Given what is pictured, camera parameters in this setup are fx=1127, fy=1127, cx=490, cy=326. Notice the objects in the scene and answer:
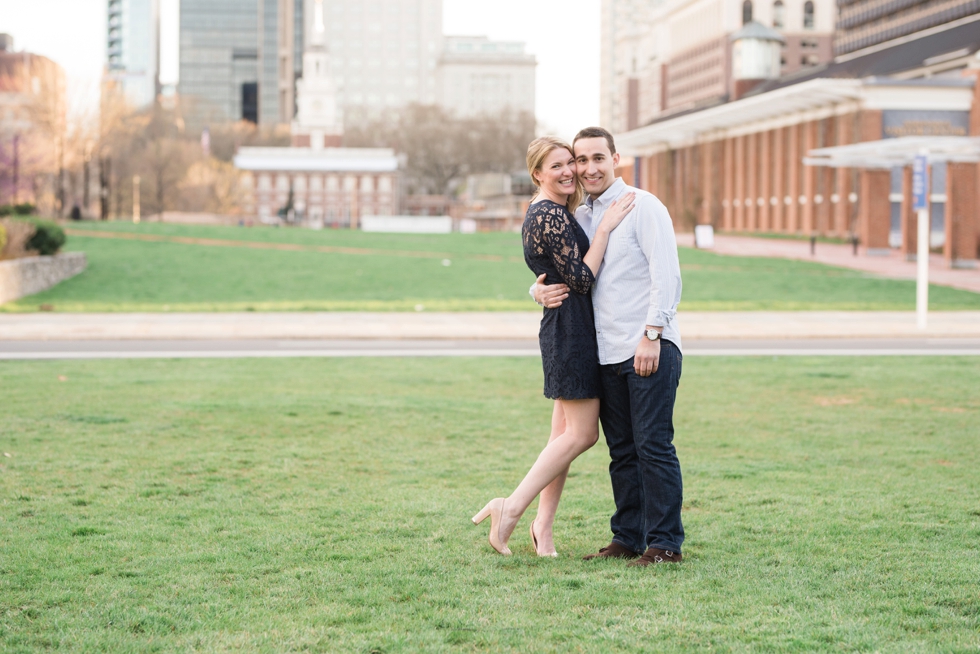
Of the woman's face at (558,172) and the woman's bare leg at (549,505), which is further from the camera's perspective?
the woman's bare leg at (549,505)

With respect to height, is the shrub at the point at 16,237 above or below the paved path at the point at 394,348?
above

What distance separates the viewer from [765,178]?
2527 inches

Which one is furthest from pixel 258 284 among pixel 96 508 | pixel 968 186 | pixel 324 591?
pixel 324 591

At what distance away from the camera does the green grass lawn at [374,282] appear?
2459cm

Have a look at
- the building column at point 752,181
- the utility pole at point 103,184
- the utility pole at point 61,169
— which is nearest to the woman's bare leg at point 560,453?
the utility pole at point 61,169

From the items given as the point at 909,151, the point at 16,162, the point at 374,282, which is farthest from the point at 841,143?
the point at 16,162

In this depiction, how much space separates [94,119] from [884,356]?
55056 millimetres

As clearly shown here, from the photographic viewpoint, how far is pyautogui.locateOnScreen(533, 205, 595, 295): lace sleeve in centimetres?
500

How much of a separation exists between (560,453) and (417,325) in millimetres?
14914

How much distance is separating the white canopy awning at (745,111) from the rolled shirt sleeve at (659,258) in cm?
5022

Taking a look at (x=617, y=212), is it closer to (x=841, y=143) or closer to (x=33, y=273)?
(x=33, y=273)

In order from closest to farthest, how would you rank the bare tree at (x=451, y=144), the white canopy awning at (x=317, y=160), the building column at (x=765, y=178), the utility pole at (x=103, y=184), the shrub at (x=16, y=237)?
the shrub at (x=16, y=237), the building column at (x=765, y=178), the utility pole at (x=103, y=184), the white canopy awning at (x=317, y=160), the bare tree at (x=451, y=144)

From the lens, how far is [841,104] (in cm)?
5462

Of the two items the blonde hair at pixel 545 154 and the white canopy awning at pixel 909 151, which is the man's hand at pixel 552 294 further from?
the white canopy awning at pixel 909 151
